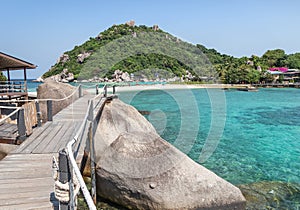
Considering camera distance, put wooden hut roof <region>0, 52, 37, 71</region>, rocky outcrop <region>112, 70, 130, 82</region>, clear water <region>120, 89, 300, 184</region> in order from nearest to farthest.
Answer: clear water <region>120, 89, 300, 184</region> < wooden hut roof <region>0, 52, 37, 71</region> < rocky outcrop <region>112, 70, 130, 82</region>

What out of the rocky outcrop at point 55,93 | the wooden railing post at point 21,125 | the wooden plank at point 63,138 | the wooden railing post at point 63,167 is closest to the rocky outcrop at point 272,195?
the wooden plank at point 63,138

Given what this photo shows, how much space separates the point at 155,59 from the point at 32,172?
23349 millimetres

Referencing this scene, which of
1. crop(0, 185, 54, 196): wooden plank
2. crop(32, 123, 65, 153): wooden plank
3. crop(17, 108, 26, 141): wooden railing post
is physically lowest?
crop(0, 185, 54, 196): wooden plank

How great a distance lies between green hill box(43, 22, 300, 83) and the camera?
2032 cm

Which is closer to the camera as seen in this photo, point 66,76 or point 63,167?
point 63,167

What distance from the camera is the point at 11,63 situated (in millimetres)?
15430

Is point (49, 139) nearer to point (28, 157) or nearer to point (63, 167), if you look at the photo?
point (28, 157)

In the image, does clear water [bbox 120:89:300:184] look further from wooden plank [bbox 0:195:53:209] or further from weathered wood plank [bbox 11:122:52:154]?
wooden plank [bbox 0:195:53:209]

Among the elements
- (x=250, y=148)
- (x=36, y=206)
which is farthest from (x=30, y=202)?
(x=250, y=148)

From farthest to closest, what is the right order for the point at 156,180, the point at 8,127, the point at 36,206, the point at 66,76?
the point at 66,76
the point at 8,127
the point at 156,180
the point at 36,206

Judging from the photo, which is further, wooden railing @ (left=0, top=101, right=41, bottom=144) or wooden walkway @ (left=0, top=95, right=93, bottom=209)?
wooden railing @ (left=0, top=101, right=41, bottom=144)

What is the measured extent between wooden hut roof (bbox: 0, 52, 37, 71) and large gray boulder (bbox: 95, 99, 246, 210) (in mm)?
11069

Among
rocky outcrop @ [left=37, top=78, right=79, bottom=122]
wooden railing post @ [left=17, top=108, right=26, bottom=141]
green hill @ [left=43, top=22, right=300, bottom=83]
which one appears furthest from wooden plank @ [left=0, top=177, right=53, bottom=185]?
green hill @ [left=43, top=22, right=300, bottom=83]

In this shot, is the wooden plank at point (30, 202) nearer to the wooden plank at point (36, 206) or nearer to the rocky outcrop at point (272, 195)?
the wooden plank at point (36, 206)
